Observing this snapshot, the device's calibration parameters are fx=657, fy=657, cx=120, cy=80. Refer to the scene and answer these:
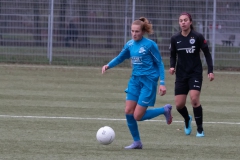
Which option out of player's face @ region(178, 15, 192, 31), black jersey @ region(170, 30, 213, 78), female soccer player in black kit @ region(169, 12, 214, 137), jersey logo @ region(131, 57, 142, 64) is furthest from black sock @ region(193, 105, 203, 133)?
jersey logo @ region(131, 57, 142, 64)

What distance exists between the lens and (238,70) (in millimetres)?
21906

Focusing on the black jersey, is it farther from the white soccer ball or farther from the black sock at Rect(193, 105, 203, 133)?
the white soccer ball

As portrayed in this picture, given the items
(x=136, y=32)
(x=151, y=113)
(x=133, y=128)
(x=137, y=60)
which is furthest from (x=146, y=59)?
(x=133, y=128)

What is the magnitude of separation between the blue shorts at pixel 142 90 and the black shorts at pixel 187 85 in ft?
4.37

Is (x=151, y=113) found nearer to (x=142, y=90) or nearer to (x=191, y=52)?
(x=142, y=90)

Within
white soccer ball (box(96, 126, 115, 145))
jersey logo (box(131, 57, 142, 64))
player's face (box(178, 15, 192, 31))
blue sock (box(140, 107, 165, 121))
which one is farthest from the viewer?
player's face (box(178, 15, 192, 31))

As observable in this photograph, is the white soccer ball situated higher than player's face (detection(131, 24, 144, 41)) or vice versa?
player's face (detection(131, 24, 144, 41))

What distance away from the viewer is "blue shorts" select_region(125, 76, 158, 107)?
335 inches

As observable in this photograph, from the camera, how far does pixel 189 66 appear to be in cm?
988

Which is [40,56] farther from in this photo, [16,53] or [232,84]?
[232,84]

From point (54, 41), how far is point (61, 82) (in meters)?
5.46

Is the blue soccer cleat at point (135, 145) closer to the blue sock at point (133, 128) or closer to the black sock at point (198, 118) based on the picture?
the blue sock at point (133, 128)

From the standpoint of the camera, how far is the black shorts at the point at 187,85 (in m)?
9.80

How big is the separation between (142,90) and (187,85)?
1.60 metres
